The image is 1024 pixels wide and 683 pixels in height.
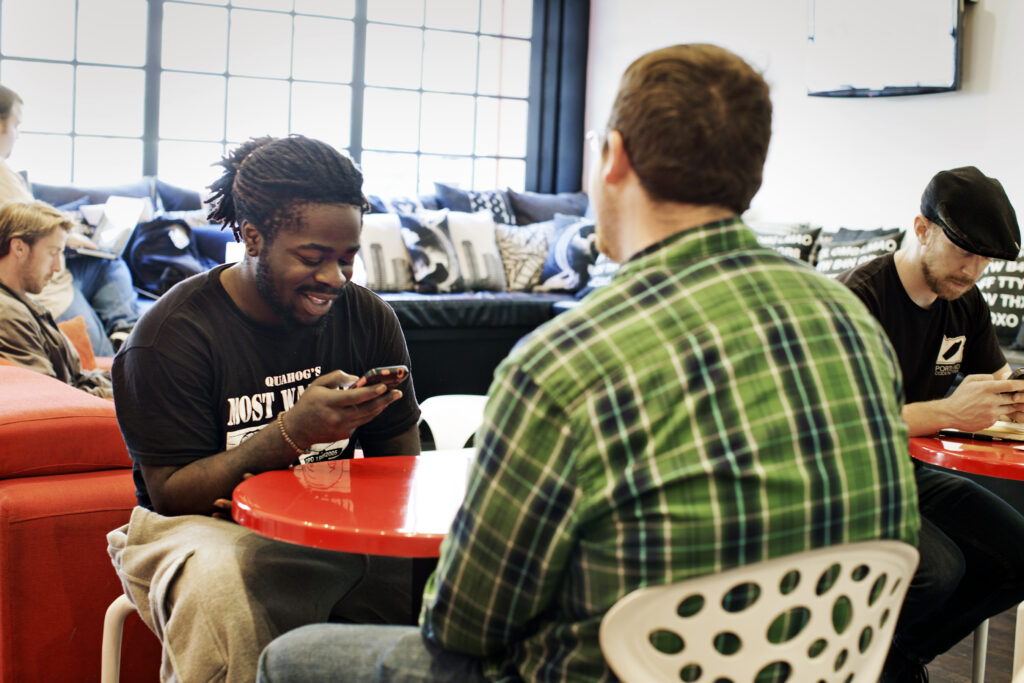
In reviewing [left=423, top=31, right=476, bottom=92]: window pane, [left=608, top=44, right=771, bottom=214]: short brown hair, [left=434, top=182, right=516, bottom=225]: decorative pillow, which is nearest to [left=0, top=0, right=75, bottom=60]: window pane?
[left=423, top=31, right=476, bottom=92]: window pane

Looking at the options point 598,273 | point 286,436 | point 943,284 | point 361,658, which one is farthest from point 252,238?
point 598,273

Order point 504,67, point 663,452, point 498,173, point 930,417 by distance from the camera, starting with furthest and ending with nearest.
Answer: point 498,173 < point 504,67 < point 930,417 < point 663,452

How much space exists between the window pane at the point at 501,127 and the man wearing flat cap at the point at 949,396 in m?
4.75

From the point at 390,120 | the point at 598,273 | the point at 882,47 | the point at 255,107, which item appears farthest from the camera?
the point at 390,120

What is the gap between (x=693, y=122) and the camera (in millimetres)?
973

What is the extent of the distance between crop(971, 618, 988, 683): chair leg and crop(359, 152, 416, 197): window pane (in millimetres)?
4866

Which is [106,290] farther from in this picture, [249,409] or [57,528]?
[249,409]

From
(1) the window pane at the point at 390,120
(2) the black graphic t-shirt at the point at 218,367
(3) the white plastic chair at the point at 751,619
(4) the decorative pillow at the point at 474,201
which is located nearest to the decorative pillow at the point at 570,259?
(4) the decorative pillow at the point at 474,201

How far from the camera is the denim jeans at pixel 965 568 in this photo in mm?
2080

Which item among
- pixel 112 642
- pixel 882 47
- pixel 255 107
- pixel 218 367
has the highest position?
pixel 882 47

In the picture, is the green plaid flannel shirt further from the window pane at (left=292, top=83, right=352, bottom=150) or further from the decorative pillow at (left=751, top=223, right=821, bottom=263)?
the window pane at (left=292, top=83, right=352, bottom=150)

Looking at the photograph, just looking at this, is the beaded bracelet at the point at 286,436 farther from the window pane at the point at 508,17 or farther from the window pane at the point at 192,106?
the window pane at the point at 508,17

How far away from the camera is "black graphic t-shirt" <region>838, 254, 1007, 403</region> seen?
7.32 ft

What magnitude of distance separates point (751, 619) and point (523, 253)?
5149 millimetres
